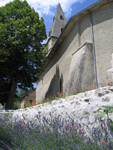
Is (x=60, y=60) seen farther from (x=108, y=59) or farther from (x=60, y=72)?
(x=108, y=59)

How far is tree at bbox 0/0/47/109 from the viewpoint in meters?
11.2

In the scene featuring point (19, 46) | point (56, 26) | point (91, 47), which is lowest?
point (91, 47)

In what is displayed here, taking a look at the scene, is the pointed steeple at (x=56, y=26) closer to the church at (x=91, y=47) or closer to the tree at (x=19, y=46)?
the tree at (x=19, y=46)

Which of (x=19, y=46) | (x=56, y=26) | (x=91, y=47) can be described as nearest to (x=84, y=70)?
(x=91, y=47)

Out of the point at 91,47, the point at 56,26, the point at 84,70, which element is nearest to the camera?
the point at 84,70

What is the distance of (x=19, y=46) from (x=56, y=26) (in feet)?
41.8

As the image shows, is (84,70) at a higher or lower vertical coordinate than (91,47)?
lower

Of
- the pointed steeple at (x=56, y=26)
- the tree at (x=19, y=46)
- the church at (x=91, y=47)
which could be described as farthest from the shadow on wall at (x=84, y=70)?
the pointed steeple at (x=56, y=26)

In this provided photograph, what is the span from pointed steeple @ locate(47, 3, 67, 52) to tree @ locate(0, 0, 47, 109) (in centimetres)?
895

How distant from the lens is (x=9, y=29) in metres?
11.6

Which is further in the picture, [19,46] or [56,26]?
[56,26]

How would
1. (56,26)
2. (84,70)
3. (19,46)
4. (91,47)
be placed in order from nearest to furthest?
(84,70)
(91,47)
(19,46)
(56,26)

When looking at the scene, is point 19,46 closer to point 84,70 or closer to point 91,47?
point 91,47

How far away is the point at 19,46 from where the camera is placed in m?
11.3
